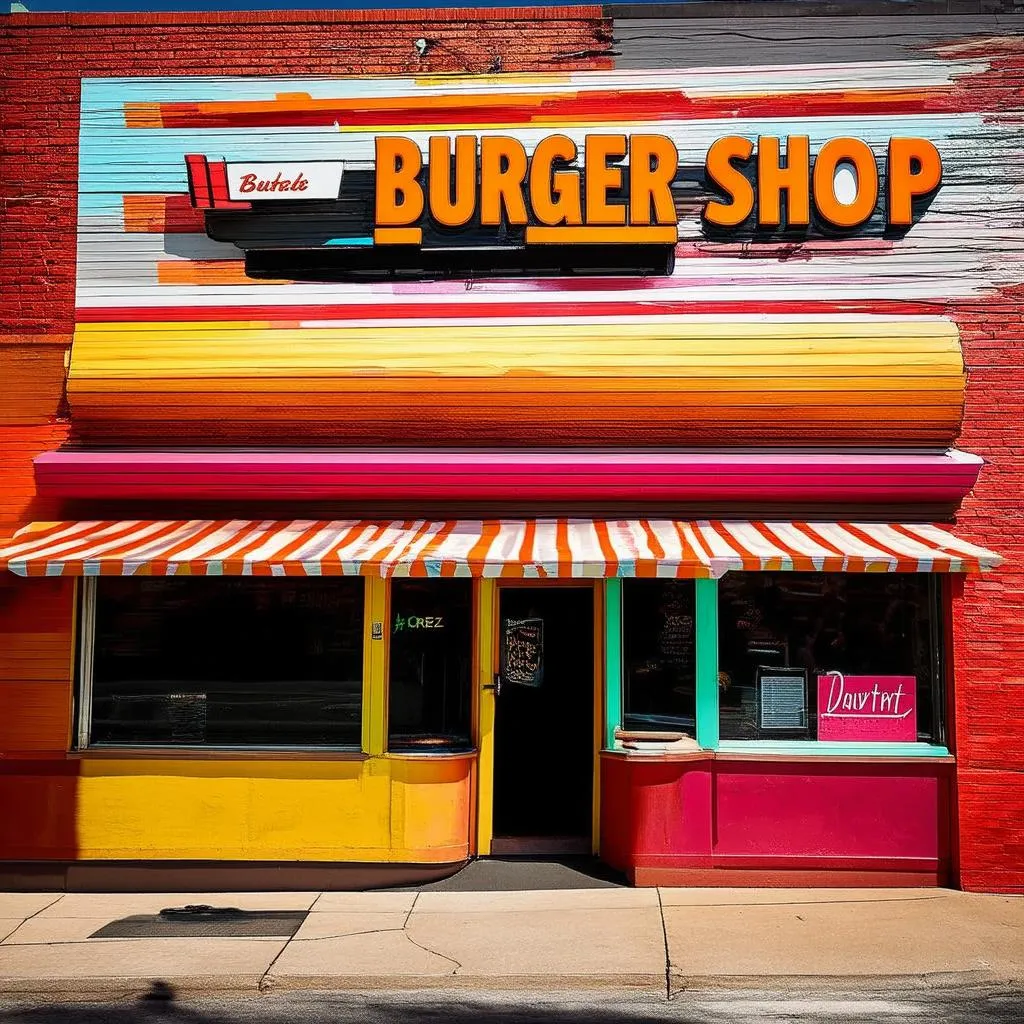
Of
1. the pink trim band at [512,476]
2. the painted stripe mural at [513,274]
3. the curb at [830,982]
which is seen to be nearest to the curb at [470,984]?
the curb at [830,982]

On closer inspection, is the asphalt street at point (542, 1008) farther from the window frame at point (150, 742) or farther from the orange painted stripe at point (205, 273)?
the orange painted stripe at point (205, 273)

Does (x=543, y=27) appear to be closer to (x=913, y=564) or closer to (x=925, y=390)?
(x=925, y=390)

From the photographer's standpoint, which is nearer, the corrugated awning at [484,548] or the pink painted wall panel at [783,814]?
the corrugated awning at [484,548]

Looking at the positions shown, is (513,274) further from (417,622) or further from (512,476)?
(417,622)

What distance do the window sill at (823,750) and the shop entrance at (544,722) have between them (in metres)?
1.27

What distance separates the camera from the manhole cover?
6828mm

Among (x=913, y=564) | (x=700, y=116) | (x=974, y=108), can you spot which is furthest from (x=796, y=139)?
(x=913, y=564)

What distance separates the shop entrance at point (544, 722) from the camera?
8508mm

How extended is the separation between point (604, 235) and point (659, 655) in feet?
11.5

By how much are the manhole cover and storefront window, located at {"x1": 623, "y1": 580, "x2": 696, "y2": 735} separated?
3044mm

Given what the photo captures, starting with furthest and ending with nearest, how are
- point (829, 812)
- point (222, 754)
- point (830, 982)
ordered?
point (222, 754) → point (829, 812) → point (830, 982)

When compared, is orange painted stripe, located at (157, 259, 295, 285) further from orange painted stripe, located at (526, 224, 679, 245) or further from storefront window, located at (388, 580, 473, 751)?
storefront window, located at (388, 580, 473, 751)

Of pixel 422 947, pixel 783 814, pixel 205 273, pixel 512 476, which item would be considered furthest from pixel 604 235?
pixel 422 947

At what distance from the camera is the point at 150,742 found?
Answer: 8.32 metres
